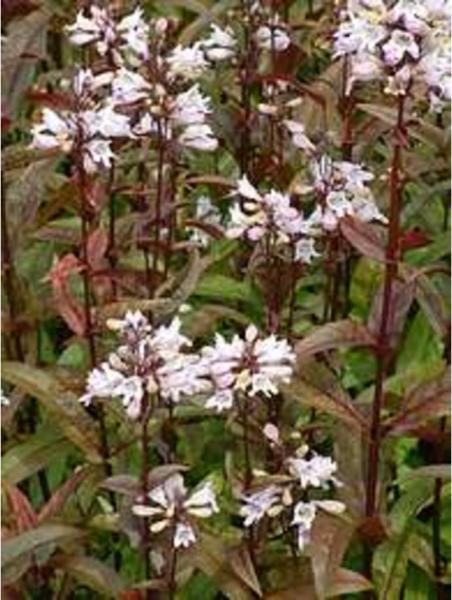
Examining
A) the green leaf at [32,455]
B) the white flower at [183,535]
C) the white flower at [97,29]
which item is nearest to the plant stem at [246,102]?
the white flower at [97,29]

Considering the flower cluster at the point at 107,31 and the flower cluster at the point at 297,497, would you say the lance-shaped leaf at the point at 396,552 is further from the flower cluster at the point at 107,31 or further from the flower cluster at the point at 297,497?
the flower cluster at the point at 107,31

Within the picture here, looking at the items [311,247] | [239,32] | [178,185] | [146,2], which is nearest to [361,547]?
[311,247]

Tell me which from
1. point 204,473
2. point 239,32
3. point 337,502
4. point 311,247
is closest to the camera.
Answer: point 337,502

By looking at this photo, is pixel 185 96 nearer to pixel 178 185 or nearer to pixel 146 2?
pixel 178 185

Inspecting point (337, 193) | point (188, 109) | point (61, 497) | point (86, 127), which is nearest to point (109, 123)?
point (86, 127)

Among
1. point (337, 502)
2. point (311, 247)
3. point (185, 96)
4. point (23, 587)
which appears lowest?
point (23, 587)
